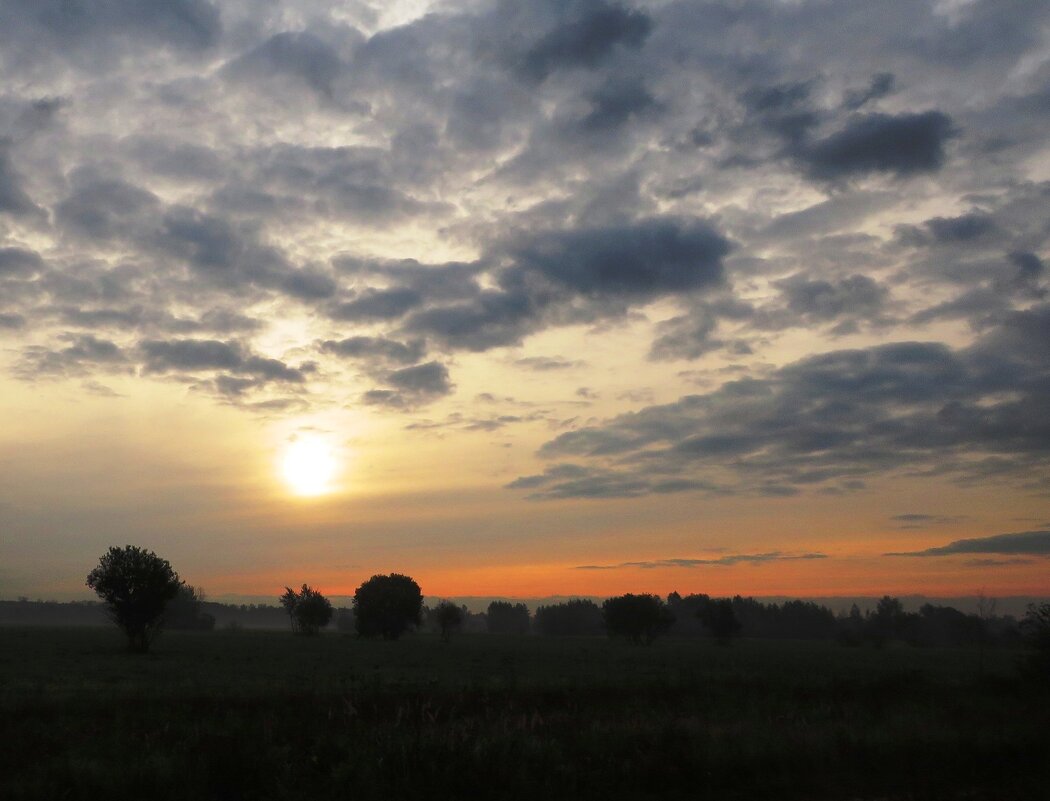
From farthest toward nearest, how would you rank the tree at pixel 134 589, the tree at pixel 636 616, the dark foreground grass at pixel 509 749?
1. the tree at pixel 636 616
2. the tree at pixel 134 589
3. the dark foreground grass at pixel 509 749

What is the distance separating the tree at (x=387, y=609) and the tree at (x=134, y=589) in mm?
46008

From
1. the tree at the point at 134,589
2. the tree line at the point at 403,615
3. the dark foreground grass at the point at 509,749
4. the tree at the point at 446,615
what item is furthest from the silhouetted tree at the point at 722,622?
the dark foreground grass at the point at 509,749

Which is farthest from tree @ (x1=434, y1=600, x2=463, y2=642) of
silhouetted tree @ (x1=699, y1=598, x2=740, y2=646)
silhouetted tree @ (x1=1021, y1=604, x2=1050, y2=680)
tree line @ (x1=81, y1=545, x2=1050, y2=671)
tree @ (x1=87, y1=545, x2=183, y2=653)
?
silhouetted tree @ (x1=1021, y1=604, x2=1050, y2=680)

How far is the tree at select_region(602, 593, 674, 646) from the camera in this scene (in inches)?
4572

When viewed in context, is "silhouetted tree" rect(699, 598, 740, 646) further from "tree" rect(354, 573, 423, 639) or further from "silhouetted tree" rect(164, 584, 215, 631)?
"silhouetted tree" rect(164, 584, 215, 631)

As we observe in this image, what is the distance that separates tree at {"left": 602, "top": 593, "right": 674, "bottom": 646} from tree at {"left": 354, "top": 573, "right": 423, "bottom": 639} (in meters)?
28.8

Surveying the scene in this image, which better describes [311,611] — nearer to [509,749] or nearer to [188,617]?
[188,617]

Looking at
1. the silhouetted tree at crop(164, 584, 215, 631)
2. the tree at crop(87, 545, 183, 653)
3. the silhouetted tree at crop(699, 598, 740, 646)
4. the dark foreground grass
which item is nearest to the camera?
the dark foreground grass

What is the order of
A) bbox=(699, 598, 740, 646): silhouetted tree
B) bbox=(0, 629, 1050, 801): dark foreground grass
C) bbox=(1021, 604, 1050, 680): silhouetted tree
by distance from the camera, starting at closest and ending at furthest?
bbox=(0, 629, 1050, 801): dark foreground grass → bbox=(1021, 604, 1050, 680): silhouetted tree → bbox=(699, 598, 740, 646): silhouetted tree

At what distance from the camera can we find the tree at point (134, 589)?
63.8m

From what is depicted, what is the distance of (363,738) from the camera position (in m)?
14.2

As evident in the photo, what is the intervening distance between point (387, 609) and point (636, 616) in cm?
3561

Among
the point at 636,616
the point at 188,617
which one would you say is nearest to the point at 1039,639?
the point at 636,616

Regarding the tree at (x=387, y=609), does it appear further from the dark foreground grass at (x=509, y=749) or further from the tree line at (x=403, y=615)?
the dark foreground grass at (x=509, y=749)
